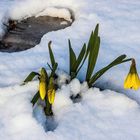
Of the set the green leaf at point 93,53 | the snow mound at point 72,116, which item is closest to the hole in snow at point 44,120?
the snow mound at point 72,116

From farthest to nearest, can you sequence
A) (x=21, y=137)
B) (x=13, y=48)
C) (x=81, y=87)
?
→ 1. (x=13, y=48)
2. (x=81, y=87)
3. (x=21, y=137)

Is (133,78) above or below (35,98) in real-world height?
above

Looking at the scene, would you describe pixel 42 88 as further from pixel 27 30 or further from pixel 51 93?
pixel 27 30

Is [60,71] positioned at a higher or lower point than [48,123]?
higher

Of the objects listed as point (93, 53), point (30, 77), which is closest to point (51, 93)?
point (30, 77)

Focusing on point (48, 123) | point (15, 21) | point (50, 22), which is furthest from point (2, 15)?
point (48, 123)

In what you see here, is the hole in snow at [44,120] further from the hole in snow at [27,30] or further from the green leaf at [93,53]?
the hole in snow at [27,30]

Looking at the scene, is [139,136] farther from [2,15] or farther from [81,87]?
[2,15]
